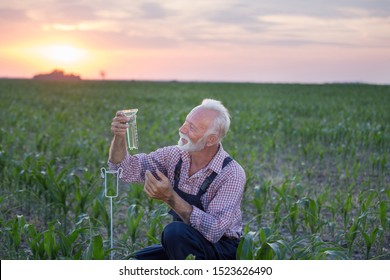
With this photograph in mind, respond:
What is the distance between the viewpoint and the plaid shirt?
9.36 feet

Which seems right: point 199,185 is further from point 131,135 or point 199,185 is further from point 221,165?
point 131,135

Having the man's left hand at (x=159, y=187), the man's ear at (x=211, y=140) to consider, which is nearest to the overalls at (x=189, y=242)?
the man's ear at (x=211, y=140)

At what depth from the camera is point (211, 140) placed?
299 cm

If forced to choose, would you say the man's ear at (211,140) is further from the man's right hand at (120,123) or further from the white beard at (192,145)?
the man's right hand at (120,123)

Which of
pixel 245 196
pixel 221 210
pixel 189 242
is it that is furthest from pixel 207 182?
pixel 245 196

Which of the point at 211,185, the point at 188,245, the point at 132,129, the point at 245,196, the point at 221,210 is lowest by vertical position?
the point at 245,196

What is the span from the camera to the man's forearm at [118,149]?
3.06m

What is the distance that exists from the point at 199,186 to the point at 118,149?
486 millimetres

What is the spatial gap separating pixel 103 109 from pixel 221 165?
50.0 feet

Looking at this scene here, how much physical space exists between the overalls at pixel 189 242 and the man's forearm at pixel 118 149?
0.31 m

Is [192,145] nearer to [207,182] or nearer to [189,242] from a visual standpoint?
[207,182]

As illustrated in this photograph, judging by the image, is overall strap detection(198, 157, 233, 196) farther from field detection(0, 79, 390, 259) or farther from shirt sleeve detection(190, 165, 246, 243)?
field detection(0, 79, 390, 259)
